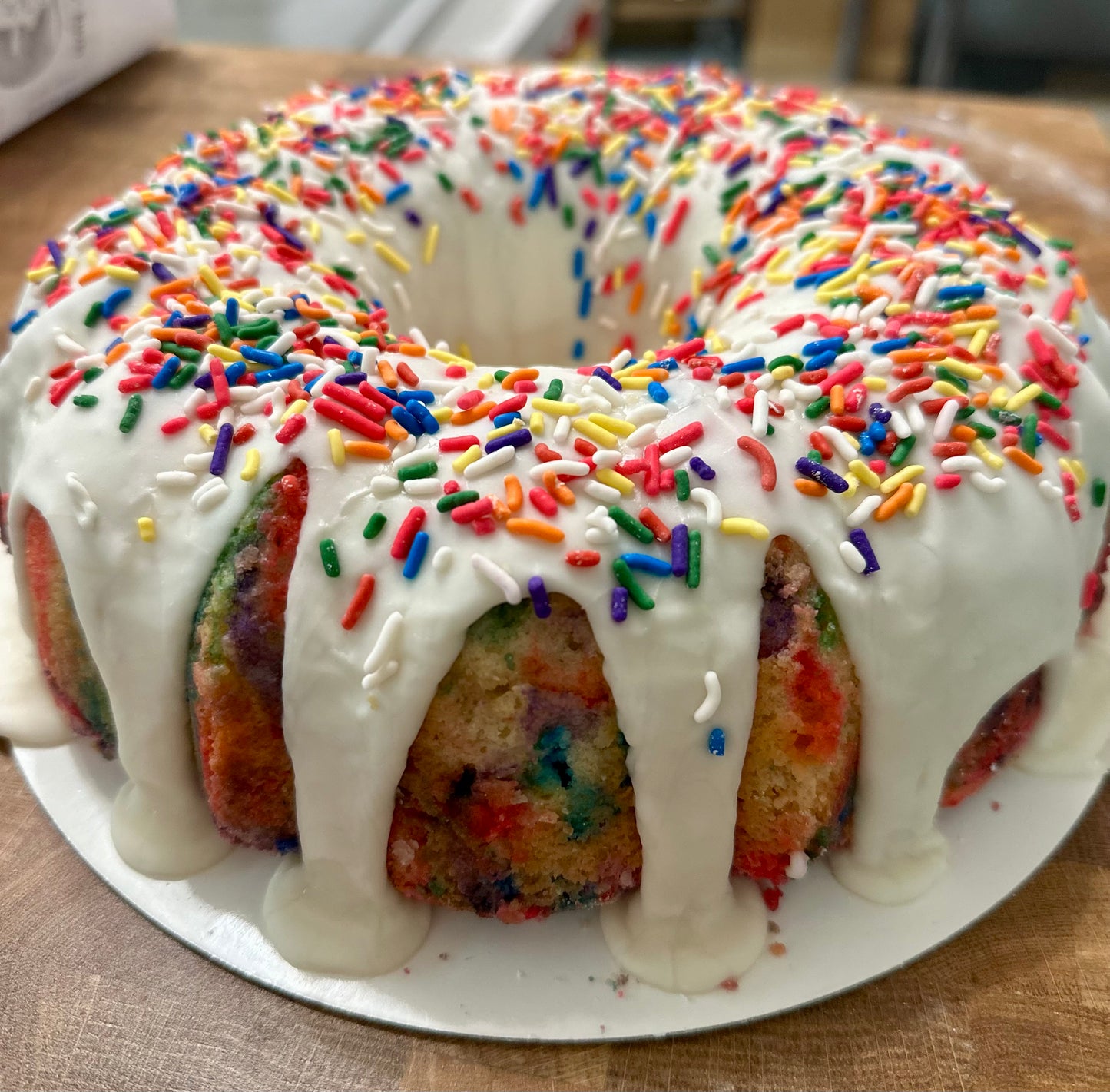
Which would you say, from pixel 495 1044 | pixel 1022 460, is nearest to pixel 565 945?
pixel 495 1044

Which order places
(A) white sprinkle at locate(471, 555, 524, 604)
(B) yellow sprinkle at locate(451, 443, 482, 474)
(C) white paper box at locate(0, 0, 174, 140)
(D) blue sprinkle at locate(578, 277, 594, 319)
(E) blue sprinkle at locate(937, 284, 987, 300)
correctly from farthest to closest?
(C) white paper box at locate(0, 0, 174, 140) → (D) blue sprinkle at locate(578, 277, 594, 319) → (E) blue sprinkle at locate(937, 284, 987, 300) → (B) yellow sprinkle at locate(451, 443, 482, 474) → (A) white sprinkle at locate(471, 555, 524, 604)

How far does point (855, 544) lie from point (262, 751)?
0.80m

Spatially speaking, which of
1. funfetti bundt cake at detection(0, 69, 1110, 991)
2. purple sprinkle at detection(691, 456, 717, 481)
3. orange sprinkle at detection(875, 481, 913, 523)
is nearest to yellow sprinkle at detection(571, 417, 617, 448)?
funfetti bundt cake at detection(0, 69, 1110, 991)

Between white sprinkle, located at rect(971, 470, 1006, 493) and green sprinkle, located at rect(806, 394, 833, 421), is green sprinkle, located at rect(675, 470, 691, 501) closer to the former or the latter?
green sprinkle, located at rect(806, 394, 833, 421)

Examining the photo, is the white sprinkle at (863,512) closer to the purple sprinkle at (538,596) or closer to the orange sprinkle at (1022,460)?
the orange sprinkle at (1022,460)

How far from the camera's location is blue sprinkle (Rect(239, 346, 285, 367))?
1516 mm

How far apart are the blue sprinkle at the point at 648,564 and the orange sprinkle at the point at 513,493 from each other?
141mm

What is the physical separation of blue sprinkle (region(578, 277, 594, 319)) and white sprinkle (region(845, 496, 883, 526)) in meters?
1.10

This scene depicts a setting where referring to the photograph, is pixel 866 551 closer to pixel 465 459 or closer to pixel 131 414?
pixel 465 459

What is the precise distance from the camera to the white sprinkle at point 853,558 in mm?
1327

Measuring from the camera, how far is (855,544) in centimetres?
134

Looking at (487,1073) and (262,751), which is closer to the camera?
(487,1073)

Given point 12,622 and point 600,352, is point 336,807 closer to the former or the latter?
point 12,622

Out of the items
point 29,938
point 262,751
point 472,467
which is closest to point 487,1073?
point 262,751
